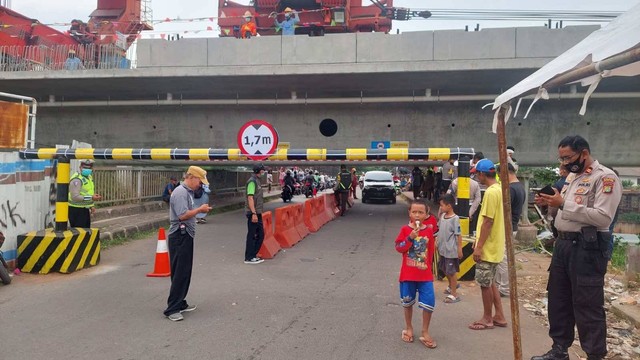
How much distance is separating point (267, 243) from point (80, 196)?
12.3 feet

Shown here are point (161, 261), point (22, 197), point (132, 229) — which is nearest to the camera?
point (161, 261)

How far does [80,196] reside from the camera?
8.59 metres

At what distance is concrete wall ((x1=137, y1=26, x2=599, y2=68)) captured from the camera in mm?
11633

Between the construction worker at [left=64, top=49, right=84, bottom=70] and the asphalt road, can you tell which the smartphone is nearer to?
the asphalt road

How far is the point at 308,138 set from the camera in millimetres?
14258

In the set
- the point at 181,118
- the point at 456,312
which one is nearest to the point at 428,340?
the point at 456,312

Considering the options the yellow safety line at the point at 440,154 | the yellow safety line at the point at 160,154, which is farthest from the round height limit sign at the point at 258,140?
the yellow safety line at the point at 440,154

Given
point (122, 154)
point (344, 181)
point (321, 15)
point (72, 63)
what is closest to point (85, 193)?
point (122, 154)

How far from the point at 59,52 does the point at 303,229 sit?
30.5 ft

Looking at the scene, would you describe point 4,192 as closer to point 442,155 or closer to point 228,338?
point 228,338

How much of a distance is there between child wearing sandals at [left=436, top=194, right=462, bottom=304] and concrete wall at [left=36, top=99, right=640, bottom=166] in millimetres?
7910

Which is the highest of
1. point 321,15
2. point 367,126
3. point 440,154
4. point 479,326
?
point 321,15

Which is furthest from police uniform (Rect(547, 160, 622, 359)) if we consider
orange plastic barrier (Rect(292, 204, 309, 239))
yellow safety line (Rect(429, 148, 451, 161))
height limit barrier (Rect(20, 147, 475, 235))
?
orange plastic barrier (Rect(292, 204, 309, 239))

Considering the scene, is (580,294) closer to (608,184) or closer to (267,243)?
(608,184)
